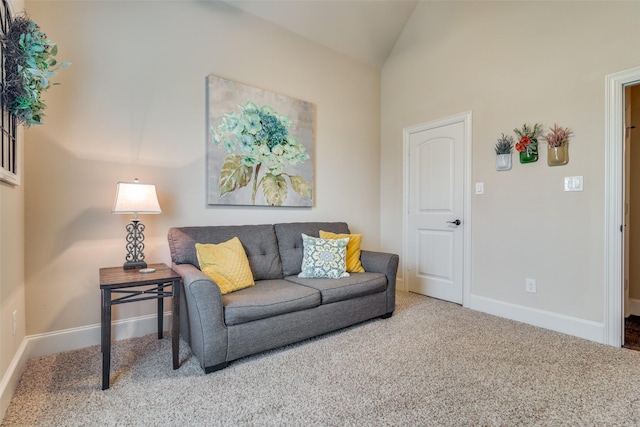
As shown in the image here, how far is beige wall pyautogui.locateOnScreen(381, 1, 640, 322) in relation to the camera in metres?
2.50

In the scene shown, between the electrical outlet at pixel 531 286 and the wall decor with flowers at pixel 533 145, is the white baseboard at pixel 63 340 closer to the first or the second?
the electrical outlet at pixel 531 286

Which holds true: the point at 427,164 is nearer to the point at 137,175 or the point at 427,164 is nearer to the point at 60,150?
the point at 137,175

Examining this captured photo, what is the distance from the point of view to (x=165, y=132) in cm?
265

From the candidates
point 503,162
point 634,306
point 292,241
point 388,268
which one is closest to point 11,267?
point 292,241

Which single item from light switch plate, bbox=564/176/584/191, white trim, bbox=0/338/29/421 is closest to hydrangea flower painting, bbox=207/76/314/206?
white trim, bbox=0/338/29/421

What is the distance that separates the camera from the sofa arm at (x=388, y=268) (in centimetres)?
293

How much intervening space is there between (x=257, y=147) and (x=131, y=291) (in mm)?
1725

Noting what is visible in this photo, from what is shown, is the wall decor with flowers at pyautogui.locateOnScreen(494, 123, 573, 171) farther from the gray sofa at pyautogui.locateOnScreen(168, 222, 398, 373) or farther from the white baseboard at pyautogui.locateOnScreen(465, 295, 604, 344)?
the gray sofa at pyautogui.locateOnScreen(168, 222, 398, 373)

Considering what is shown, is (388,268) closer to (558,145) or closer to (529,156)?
(529,156)

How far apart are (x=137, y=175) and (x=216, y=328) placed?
1.40m

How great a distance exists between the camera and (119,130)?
246cm

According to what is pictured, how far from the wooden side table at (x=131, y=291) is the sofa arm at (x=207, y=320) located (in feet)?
0.32

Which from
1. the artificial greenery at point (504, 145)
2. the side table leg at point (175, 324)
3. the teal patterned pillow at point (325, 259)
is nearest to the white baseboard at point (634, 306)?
the artificial greenery at point (504, 145)

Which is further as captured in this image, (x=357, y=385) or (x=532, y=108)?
(x=532, y=108)
